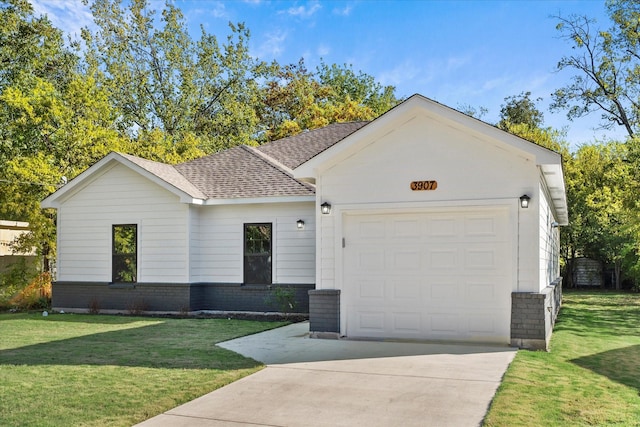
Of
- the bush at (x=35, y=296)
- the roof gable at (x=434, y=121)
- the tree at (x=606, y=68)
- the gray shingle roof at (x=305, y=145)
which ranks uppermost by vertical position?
the tree at (x=606, y=68)

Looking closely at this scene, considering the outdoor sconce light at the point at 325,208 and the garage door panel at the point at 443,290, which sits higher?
the outdoor sconce light at the point at 325,208

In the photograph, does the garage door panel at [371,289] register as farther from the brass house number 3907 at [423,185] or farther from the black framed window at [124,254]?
the black framed window at [124,254]

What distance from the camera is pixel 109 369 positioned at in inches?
326

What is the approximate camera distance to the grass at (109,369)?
628 centimetres

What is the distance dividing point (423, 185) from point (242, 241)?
22.5 feet

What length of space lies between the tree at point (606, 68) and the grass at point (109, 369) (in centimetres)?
2255

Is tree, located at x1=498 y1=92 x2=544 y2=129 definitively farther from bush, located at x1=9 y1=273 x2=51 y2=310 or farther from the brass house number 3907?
the brass house number 3907

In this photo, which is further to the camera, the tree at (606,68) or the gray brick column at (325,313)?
the tree at (606,68)

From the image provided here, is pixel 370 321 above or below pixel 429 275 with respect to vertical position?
below

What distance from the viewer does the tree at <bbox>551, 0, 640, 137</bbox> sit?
2694cm

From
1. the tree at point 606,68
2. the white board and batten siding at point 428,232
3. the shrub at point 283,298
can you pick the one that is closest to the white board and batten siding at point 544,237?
the white board and batten siding at point 428,232

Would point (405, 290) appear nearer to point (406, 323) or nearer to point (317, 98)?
point (406, 323)

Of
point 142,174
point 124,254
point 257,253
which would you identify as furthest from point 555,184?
point 124,254

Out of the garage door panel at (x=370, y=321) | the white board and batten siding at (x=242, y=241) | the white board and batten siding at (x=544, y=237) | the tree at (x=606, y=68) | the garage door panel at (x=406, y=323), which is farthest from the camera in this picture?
the tree at (x=606, y=68)
